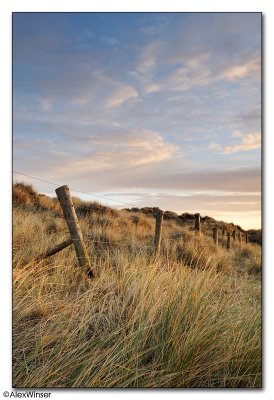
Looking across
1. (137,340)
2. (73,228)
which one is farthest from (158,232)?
(137,340)

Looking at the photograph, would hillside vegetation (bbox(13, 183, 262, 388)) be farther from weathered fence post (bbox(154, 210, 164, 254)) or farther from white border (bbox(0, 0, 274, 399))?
weathered fence post (bbox(154, 210, 164, 254))

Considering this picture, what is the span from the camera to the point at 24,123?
3.68m

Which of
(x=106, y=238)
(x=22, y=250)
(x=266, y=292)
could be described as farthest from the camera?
(x=106, y=238)

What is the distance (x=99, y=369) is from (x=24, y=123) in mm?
2140

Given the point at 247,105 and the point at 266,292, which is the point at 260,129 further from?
the point at 266,292

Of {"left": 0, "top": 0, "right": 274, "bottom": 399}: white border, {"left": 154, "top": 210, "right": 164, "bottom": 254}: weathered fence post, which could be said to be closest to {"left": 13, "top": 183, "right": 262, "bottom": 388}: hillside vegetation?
{"left": 0, "top": 0, "right": 274, "bottom": 399}: white border

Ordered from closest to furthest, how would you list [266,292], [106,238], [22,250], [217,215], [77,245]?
1. [266,292]
2. [217,215]
3. [77,245]
4. [22,250]
5. [106,238]

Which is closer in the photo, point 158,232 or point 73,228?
point 73,228
